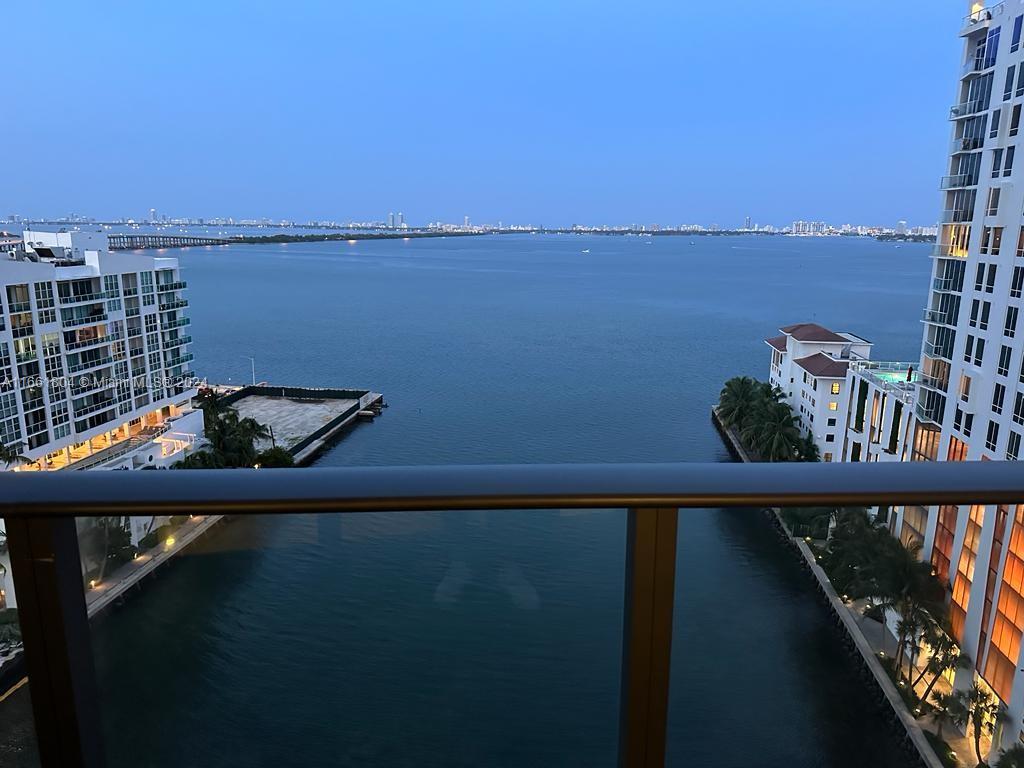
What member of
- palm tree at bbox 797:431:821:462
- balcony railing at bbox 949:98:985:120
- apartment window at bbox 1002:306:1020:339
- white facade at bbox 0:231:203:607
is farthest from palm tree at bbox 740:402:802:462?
white facade at bbox 0:231:203:607

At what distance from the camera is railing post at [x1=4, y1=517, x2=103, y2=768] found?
874 mm

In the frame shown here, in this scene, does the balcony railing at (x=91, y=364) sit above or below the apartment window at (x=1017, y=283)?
below

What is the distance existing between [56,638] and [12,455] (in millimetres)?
17825

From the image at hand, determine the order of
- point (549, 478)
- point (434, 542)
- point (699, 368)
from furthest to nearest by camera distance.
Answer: point (699, 368) → point (434, 542) → point (549, 478)

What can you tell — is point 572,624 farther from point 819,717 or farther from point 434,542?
point 819,717

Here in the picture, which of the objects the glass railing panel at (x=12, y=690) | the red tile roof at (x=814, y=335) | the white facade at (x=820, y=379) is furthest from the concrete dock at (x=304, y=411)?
the glass railing panel at (x=12, y=690)

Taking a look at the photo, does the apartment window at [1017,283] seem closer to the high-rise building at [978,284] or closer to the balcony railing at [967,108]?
the high-rise building at [978,284]

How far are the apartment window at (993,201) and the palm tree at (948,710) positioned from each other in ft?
43.0

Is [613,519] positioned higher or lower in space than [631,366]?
higher

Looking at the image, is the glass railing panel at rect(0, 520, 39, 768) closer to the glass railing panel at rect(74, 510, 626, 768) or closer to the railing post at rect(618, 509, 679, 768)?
the glass railing panel at rect(74, 510, 626, 768)

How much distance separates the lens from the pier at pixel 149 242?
9537cm

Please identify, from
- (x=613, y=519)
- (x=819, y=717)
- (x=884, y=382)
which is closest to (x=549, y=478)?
(x=613, y=519)

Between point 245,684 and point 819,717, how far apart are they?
78 centimetres

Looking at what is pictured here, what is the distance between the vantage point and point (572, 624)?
1.04 m
